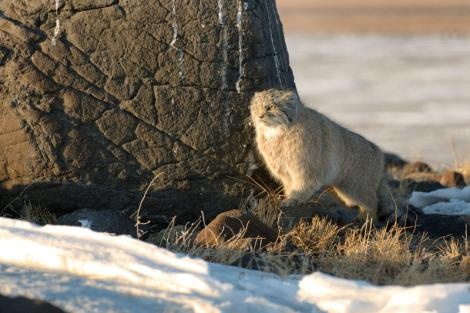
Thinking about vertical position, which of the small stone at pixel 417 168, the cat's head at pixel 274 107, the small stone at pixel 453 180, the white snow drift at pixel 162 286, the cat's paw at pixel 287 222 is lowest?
the small stone at pixel 417 168

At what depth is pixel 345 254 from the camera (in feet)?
24.3

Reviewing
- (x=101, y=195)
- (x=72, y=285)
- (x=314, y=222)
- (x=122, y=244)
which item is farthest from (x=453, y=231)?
(x=72, y=285)

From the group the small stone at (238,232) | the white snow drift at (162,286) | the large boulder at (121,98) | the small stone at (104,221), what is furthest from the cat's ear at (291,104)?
the white snow drift at (162,286)

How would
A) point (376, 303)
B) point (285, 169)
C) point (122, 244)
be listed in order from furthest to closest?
point (285, 169)
point (122, 244)
point (376, 303)

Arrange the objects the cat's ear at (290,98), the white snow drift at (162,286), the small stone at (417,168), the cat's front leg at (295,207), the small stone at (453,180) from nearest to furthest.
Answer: the white snow drift at (162,286), the cat's front leg at (295,207), the cat's ear at (290,98), the small stone at (453,180), the small stone at (417,168)

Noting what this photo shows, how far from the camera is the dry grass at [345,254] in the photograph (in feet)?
22.1

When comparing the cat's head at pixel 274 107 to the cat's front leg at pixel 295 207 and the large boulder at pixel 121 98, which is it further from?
the cat's front leg at pixel 295 207

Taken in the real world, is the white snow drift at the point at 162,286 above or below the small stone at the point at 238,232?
above

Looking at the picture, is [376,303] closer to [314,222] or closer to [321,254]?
[321,254]

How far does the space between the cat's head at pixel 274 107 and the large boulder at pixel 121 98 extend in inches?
8.2

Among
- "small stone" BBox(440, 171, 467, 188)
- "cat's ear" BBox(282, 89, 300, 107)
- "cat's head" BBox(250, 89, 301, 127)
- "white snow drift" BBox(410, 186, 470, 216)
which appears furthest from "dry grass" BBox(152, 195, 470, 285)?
"small stone" BBox(440, 171, 467, 188)

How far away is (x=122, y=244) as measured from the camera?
20.7 ft

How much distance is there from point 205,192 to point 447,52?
22316 millimetres

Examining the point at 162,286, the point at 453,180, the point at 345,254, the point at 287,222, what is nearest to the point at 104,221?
the point at 287,222
